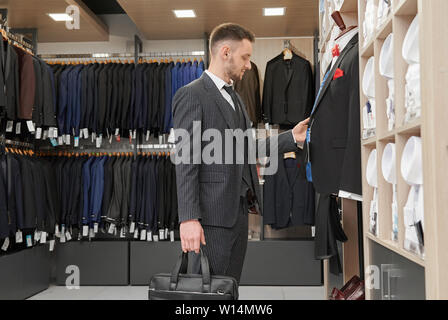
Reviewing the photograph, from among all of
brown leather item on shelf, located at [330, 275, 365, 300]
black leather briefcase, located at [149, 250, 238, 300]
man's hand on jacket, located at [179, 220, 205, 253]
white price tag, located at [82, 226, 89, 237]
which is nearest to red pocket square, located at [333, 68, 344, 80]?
man's hand on jacket, located at [179, 220, 205, 253]

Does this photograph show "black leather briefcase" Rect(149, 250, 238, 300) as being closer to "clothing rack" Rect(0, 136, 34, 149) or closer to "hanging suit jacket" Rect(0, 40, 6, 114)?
"hanging suit jacket" Rect(0, 40, 6, 114)

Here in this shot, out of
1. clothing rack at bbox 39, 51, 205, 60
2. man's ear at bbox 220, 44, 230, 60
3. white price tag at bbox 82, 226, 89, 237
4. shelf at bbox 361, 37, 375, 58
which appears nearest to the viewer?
shelf at bbox 361, 37, 375, 58

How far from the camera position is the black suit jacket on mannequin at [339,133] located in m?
1.91

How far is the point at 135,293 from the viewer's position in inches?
173

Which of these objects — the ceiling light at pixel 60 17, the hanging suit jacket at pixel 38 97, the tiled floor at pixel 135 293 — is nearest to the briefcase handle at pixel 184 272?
the tiled floor at pixel 135 293

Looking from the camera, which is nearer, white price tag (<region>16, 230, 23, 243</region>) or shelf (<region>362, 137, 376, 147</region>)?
shelf (<region>362, 137, 376, 147</region>)

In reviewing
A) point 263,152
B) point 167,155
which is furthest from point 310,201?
point 263,152

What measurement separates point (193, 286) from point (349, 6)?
163 cm

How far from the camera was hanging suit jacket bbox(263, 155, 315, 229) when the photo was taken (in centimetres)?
465

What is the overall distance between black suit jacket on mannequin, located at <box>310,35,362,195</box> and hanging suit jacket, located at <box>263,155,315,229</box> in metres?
2.65

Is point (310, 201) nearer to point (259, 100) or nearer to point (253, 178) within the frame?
point (259, 100)

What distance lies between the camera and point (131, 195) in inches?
182

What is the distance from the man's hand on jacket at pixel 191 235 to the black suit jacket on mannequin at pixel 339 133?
1.95ft

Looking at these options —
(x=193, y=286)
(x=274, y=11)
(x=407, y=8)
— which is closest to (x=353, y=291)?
(x=193, y=286)
